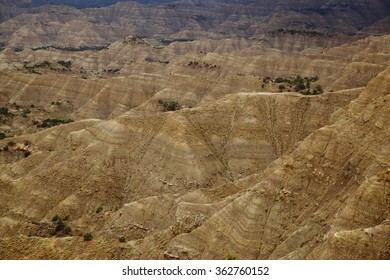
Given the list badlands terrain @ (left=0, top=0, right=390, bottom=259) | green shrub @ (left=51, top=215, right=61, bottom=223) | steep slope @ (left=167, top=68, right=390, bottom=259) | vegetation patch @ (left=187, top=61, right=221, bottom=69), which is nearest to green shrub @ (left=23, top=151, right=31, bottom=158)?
badlands terrain @ (left=0, top=0, right=390, bottom=259)

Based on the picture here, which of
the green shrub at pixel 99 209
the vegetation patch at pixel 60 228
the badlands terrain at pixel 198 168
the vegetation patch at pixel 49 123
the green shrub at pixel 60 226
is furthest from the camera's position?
the vegetation patch at pixel 49 123

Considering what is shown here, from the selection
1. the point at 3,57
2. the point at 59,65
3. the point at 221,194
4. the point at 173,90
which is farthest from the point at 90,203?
the point at 3,57

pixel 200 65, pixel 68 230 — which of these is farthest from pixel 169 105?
pixel 68 230

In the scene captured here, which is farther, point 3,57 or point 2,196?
point 3,57

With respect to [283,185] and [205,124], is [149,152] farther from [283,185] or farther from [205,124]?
[283,185]

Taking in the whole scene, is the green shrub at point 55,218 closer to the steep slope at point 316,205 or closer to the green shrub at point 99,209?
the green shrub at point 99,209

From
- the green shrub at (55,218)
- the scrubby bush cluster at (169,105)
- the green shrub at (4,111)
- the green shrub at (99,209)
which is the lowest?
the green shrub at (4,111)

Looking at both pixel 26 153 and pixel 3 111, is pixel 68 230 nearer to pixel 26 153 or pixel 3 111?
pixel 26 153

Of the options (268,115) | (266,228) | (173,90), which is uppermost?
(266,228)

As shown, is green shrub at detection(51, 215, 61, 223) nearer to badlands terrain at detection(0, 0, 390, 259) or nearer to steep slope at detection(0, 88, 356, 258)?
badlands terrain at detection(0, 0, 390, 259)

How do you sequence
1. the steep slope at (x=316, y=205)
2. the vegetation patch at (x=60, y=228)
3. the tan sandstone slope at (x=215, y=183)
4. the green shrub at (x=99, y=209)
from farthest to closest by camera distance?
the green shrub at (x=99, y=209) < the vegetation patch at (x=60, y=228) < the tan sandstone slope at (x=215, y=183) < the steep slope at (x=316, y=205)

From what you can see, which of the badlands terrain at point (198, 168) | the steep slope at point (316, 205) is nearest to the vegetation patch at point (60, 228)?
the badlands terrain at point (198, 168)
